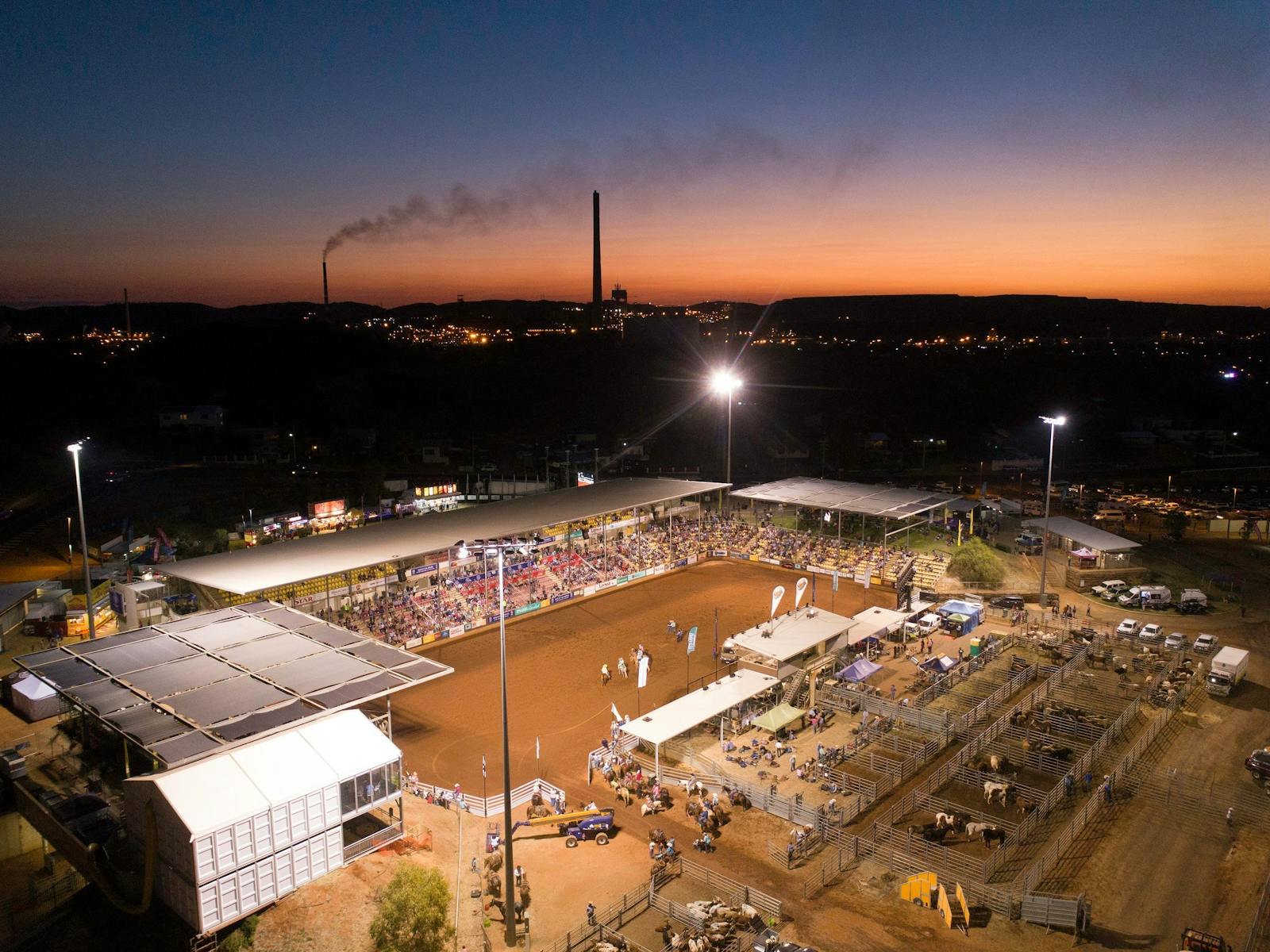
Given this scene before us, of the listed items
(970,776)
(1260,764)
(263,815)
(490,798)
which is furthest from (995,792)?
(263,815)

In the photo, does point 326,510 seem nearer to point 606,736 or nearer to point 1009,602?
point 606,736

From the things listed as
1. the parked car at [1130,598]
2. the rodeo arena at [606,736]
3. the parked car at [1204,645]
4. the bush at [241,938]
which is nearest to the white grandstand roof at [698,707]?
the rodeo arena at [606,736]

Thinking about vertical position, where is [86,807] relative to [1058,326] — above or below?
below

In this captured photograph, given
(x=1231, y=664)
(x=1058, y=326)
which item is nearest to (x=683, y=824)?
(x=1231, y=664)

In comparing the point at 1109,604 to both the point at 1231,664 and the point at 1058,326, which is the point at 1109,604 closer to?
the point at 1231,664

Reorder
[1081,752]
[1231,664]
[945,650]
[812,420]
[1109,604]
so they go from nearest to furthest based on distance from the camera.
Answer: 1. [1081,752]
2. [1231,664]
3. [945,650]
4. [1109,604]
5. [812,420]

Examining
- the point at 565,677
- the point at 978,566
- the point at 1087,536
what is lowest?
the point at 565,677
